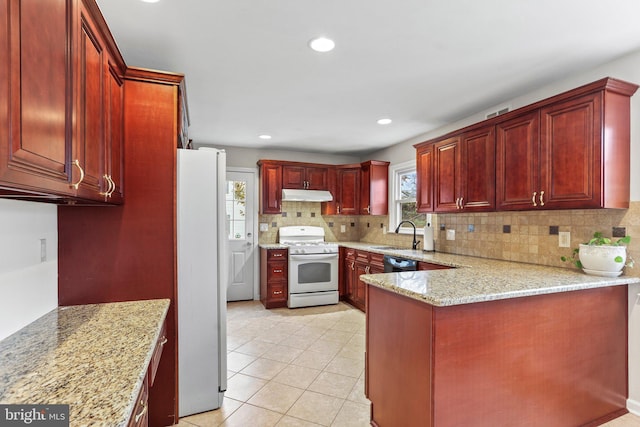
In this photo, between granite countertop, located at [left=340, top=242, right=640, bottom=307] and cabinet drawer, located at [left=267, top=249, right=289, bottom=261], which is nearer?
granite countertop, located at [left=340, top=242, right=640, bottom=307]

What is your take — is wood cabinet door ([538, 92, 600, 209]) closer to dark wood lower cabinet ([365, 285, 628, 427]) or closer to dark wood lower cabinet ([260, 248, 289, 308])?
dark wood lower cabinet ([365, 285, 628, 427])

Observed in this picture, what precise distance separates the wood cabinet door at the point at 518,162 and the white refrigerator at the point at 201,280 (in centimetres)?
222

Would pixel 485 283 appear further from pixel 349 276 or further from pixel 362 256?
pixel 349 276

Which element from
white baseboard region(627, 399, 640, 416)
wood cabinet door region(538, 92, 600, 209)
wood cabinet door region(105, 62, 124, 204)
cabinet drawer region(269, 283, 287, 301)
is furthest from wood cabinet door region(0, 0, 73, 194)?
cabinet drawer region(269, 283, 287, 301)

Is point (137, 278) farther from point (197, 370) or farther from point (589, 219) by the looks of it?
point (589, 219)

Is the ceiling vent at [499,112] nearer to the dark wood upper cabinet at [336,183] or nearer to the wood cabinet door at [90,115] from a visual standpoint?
the dark wood upper cabinet at [336,183]

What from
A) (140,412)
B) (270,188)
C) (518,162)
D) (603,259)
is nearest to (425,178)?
(518,162)

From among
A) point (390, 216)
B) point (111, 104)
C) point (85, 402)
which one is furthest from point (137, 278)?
point (390, 216)

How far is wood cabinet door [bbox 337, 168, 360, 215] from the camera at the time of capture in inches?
205

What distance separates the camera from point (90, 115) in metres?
1.33

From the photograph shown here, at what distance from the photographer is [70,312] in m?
1.64

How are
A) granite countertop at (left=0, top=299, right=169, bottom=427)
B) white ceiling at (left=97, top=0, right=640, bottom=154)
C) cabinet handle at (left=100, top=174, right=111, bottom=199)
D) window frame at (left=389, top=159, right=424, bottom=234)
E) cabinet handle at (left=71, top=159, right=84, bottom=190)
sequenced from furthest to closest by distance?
window frame at (left=389, top=159, right=424, bottom=234) < white ceiling at (left=97, top=0, right=640, bottom=154) < cabinet handle at (left=100, top=174, right=111, bottom=199) < cabinet handle at (left=71, top=159, right=84, bottom=190) < granite countertop at (left=0, top=299, right=169, bottom=427)

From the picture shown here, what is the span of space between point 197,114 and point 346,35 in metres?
2.11

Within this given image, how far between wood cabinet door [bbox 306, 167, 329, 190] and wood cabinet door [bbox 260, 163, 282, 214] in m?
0.47
